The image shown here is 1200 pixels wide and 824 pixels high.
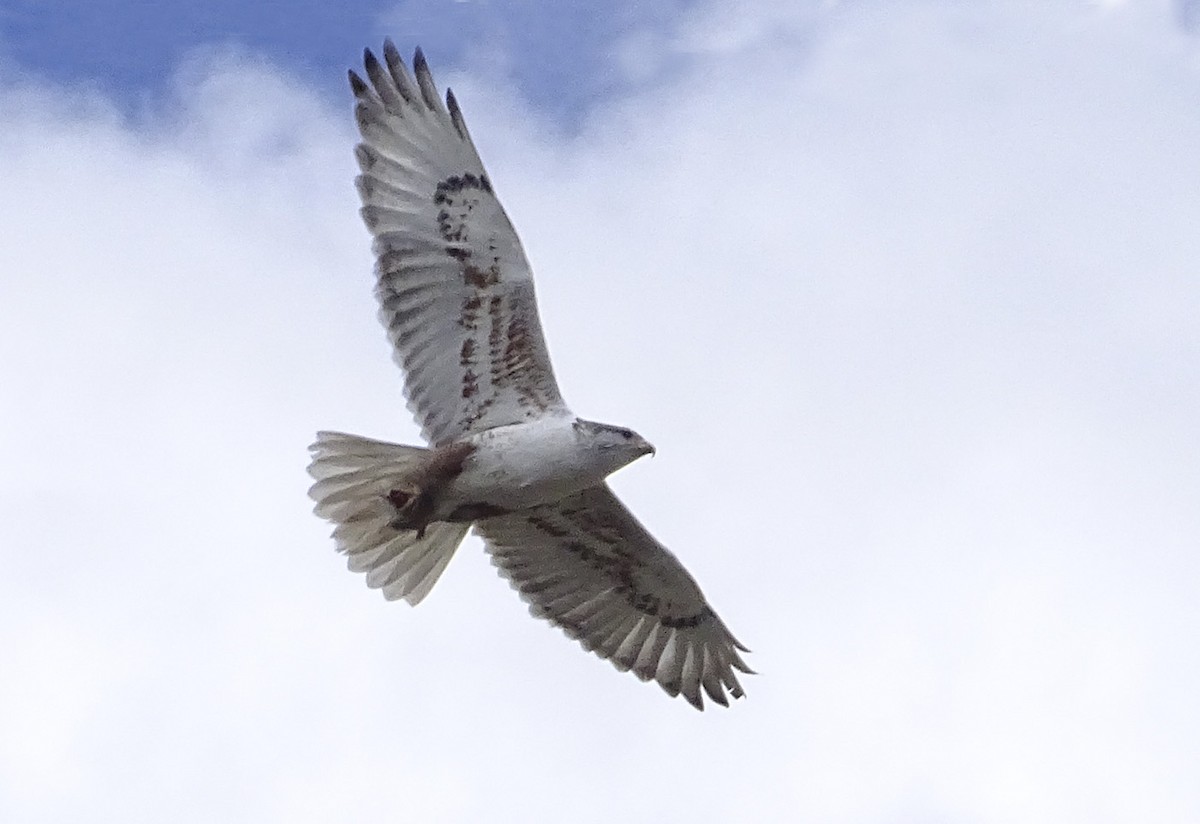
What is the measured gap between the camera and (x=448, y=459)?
1180 cm

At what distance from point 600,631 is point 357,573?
61.1 inches

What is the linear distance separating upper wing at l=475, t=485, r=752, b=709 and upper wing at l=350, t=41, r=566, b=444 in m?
0.85

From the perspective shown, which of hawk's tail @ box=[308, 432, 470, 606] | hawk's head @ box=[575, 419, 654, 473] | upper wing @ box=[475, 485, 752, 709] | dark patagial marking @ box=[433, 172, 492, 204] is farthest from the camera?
upper wing @ box=[475, 485, 752, 709]

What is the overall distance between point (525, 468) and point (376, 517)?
1138mm

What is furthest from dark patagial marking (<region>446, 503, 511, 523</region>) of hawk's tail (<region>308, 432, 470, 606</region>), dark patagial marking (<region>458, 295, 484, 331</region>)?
dark patagial marking (<region>458, 295, 484, 331</region>)

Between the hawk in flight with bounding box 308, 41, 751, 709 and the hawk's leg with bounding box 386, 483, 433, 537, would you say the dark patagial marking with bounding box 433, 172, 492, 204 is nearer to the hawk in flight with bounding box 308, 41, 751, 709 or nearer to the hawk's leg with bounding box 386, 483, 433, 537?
the hawk in flight with bounding box 308, 41, 751, 709

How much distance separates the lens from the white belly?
11.6 m

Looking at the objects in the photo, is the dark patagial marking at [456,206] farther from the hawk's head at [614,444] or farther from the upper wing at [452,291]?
the hawk's head at [614,444]

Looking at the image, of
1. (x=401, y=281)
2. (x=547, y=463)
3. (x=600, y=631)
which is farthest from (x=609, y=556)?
(x=401, y=281)

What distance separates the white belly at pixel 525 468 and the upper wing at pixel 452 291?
7.5 inches

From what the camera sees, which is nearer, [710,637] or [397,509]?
[397,509]

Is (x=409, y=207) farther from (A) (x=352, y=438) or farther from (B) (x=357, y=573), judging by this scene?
(B) (x=357, y=573)

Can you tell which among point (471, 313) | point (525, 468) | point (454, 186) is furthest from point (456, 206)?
point (525, 468)

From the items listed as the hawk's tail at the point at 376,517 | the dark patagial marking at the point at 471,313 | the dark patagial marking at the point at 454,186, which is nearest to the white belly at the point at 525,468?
the hawk's tail at the point at 376,517
